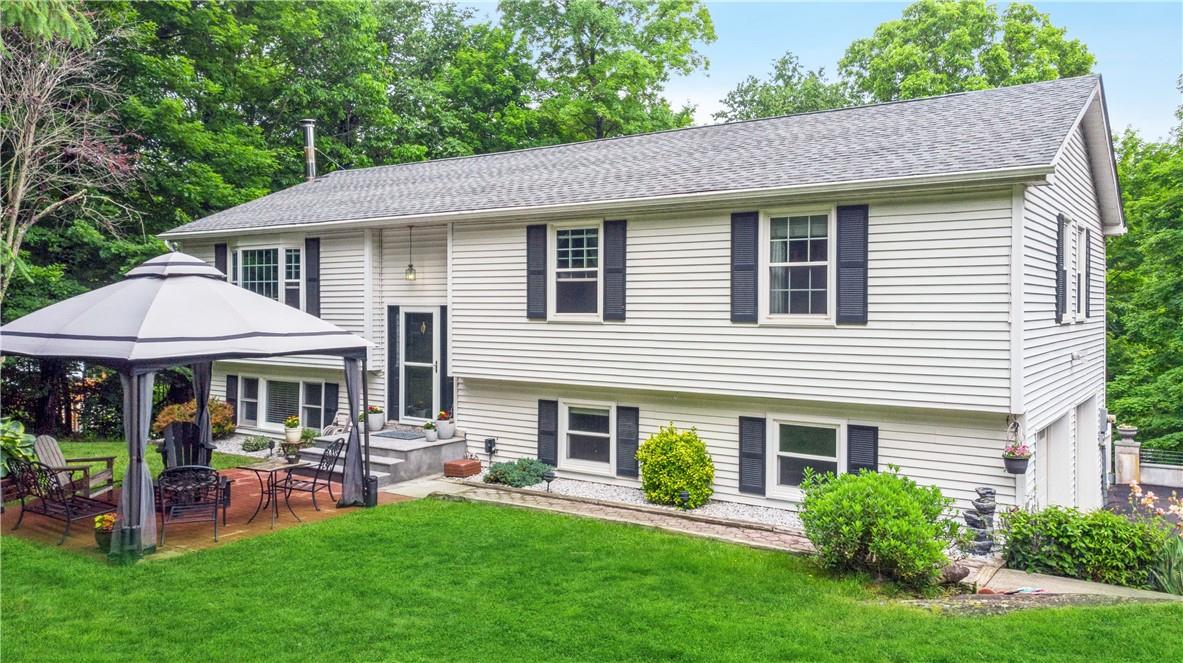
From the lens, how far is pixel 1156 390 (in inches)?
766

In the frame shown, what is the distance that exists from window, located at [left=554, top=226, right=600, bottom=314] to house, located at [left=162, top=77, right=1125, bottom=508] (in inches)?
1.4

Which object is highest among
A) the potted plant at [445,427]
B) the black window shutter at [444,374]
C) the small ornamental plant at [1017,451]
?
the black window shutter at [444,374]

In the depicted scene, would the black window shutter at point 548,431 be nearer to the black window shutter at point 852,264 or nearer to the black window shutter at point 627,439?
the black window shutter at point 627,439

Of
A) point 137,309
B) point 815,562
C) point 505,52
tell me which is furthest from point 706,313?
point 505,52

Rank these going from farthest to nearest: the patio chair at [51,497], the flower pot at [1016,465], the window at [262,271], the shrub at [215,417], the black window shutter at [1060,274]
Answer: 1. the window at [262,271]
2. the shrub at [215,417]
3. the black window shutter at [1060,274]
4. the patio chair at [51,497]
5. the flower pot at [1016,465]

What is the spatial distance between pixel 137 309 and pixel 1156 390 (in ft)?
74.5

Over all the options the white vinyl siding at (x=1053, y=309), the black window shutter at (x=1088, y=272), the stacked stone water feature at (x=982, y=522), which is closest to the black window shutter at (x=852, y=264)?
the white vinyl siding at (x=1053, y=309)

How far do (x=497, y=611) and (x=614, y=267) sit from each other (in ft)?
20.3

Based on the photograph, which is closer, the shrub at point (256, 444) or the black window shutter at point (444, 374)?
the black window shutter at point (444, 374)

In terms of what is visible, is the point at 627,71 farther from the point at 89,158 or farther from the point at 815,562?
the point at 815,562

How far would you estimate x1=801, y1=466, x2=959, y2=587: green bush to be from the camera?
22.6 ft

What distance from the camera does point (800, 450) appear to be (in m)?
10.3

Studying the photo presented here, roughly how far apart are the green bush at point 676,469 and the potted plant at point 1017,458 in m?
3.72

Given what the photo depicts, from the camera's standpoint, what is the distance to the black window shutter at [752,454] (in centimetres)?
1045
